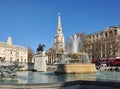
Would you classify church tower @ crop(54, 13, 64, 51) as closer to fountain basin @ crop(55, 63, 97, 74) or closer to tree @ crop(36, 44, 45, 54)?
tree @ crop(36, 44, 45, 54)

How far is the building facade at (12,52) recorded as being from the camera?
106500 millimetres

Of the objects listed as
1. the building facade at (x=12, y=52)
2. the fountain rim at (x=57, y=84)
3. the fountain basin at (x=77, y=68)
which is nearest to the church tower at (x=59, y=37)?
the building facade at (x=12, y=52)

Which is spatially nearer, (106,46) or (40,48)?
(40,48)

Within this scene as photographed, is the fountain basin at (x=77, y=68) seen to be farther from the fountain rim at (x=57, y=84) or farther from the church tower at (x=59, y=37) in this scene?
the church tower at (x=59, y=37)

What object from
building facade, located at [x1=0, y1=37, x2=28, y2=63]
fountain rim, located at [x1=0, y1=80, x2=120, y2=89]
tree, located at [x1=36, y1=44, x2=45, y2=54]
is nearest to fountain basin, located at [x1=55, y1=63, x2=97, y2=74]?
fountain rim, located at [x1=0, y1=80, x2=120, y2=89]

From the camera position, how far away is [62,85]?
12422 millimetres

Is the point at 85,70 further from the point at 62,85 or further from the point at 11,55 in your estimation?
the point at 11,55

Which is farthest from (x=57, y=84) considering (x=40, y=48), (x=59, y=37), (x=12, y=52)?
(x=59, y=37)

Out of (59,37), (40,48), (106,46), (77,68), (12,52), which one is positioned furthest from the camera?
(59,37)

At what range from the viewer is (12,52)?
112 m

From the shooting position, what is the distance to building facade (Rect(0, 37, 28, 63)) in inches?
4193

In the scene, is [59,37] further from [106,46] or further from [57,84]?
[57,84]

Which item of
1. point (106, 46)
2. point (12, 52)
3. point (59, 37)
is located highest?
point (59, 37)

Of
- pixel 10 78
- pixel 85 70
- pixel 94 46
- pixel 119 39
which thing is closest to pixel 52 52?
pixel 94 46
